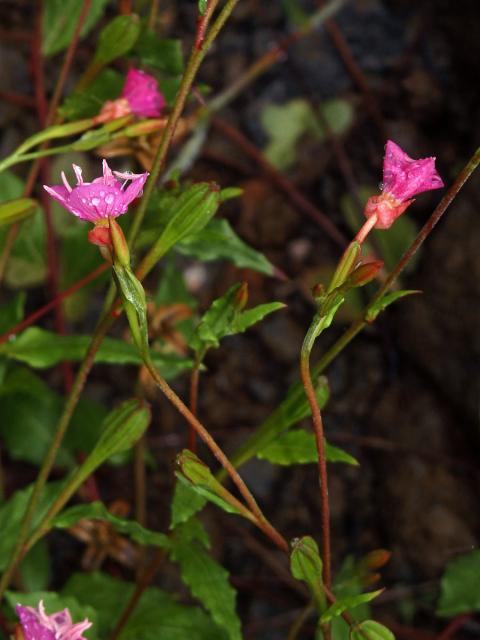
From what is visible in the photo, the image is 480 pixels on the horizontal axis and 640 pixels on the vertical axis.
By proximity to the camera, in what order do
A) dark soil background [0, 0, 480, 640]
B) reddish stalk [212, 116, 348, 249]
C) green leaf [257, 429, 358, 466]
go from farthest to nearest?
reddish stalk [212, 116, 348, 249]
dark soil background [0, 0, 480, 640]
green leaf [257, 429, 358, 466]

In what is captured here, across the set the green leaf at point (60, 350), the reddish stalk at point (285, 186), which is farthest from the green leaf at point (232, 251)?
the reddish stalk at point (285, 186)

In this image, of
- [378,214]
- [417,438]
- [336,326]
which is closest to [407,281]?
[336,326]

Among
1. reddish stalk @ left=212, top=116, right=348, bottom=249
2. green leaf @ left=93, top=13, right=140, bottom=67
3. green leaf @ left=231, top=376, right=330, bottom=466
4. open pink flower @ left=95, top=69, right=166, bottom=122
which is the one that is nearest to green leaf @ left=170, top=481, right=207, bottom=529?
green leaf @ left=231, top=376, right=330, bottom=466

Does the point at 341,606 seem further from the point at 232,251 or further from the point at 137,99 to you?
the point at 137,99

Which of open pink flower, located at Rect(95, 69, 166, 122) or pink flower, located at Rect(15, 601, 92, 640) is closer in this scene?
pink flower, located at Rect(15, 601, 92, 640)

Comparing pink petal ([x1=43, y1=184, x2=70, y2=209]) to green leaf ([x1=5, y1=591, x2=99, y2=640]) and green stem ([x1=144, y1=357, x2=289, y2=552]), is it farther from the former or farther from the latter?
green leaf ([x1=5, y1=591, x2=99, y2=640])

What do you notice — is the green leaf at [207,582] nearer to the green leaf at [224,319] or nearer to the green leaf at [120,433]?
the green leaf at [120,433]

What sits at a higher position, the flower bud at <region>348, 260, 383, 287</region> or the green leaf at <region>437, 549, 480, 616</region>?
the flower bud at <region>348, 260, 383, 287</region>
